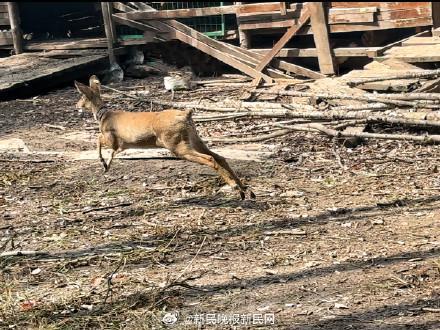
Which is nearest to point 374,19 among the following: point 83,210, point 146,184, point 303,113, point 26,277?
point 303,113

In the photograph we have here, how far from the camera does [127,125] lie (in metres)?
8.41

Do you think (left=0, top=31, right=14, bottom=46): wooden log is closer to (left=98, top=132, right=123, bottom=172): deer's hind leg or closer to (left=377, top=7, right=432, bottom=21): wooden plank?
(left=377, top=7, right=432, bottom=21): wooden plank

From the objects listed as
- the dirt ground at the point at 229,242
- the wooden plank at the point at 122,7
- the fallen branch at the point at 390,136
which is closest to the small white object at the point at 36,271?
the dirt ground at the point at 229,242

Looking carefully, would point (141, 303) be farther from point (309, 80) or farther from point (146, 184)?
point (309, 80)

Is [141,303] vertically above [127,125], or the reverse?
[127,125]

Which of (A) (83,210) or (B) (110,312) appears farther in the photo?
(A) (83,210)

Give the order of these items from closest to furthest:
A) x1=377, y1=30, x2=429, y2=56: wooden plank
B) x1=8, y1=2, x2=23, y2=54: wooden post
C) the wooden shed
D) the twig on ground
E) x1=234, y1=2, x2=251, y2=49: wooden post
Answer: the twig on ground → x1=377, y1=30, x2=429, y2=56: wooden plank → the wooden shed → x1=234, y1=2, x2=251, y2=49: wooden post → x1=8, y1=2, x2=23, y2=54: wooden post

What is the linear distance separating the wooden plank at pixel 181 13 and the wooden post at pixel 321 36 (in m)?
1.78

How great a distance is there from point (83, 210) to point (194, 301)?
2616 millimetres

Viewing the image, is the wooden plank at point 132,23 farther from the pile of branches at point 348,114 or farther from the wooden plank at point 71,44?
the pile of branches at point 348,114

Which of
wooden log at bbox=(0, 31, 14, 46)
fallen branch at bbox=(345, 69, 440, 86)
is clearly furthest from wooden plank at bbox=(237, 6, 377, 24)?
wooden log at bbox=(0, 31, 14, 46)

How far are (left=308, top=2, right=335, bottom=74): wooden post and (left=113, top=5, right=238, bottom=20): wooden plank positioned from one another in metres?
1.78

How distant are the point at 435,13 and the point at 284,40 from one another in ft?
8.92

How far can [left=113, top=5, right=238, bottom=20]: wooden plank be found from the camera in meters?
15.5
